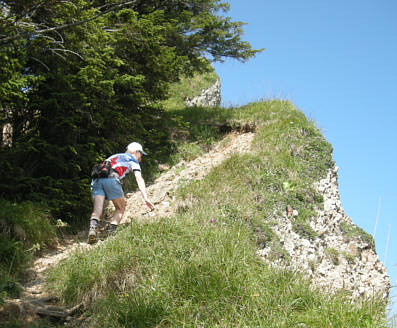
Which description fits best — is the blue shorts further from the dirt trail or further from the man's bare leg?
the dirt trail

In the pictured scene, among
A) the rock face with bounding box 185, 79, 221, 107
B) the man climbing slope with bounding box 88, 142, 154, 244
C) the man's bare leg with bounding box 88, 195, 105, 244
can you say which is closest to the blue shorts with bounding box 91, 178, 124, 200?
the man climbing slope with bounding box 88, 142, 154, 244

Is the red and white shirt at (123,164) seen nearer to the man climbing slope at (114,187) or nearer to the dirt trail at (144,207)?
the man climbing slope at (114,187)

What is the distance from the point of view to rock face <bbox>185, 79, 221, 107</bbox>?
19.4 meters

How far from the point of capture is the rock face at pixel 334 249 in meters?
7.77

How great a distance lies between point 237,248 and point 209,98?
1659 centimetres

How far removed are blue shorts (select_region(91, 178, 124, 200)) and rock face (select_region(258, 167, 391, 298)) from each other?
322 cm

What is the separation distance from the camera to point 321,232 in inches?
341

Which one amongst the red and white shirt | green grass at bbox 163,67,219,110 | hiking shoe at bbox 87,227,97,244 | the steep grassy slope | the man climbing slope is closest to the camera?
the steep grassy slope

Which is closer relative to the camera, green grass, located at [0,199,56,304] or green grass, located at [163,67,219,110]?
green grass, located at [0,199,56,304]

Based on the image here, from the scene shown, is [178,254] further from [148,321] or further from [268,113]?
[268,113]

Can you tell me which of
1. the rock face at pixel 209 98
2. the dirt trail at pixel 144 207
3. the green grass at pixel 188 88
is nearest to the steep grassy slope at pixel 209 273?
the dirt trail at pixel 144 207

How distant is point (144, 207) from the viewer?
339 inches

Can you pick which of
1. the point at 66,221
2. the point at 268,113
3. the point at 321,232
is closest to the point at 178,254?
the point at 66,221

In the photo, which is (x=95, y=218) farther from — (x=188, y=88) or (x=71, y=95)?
(x=188, y=88)
